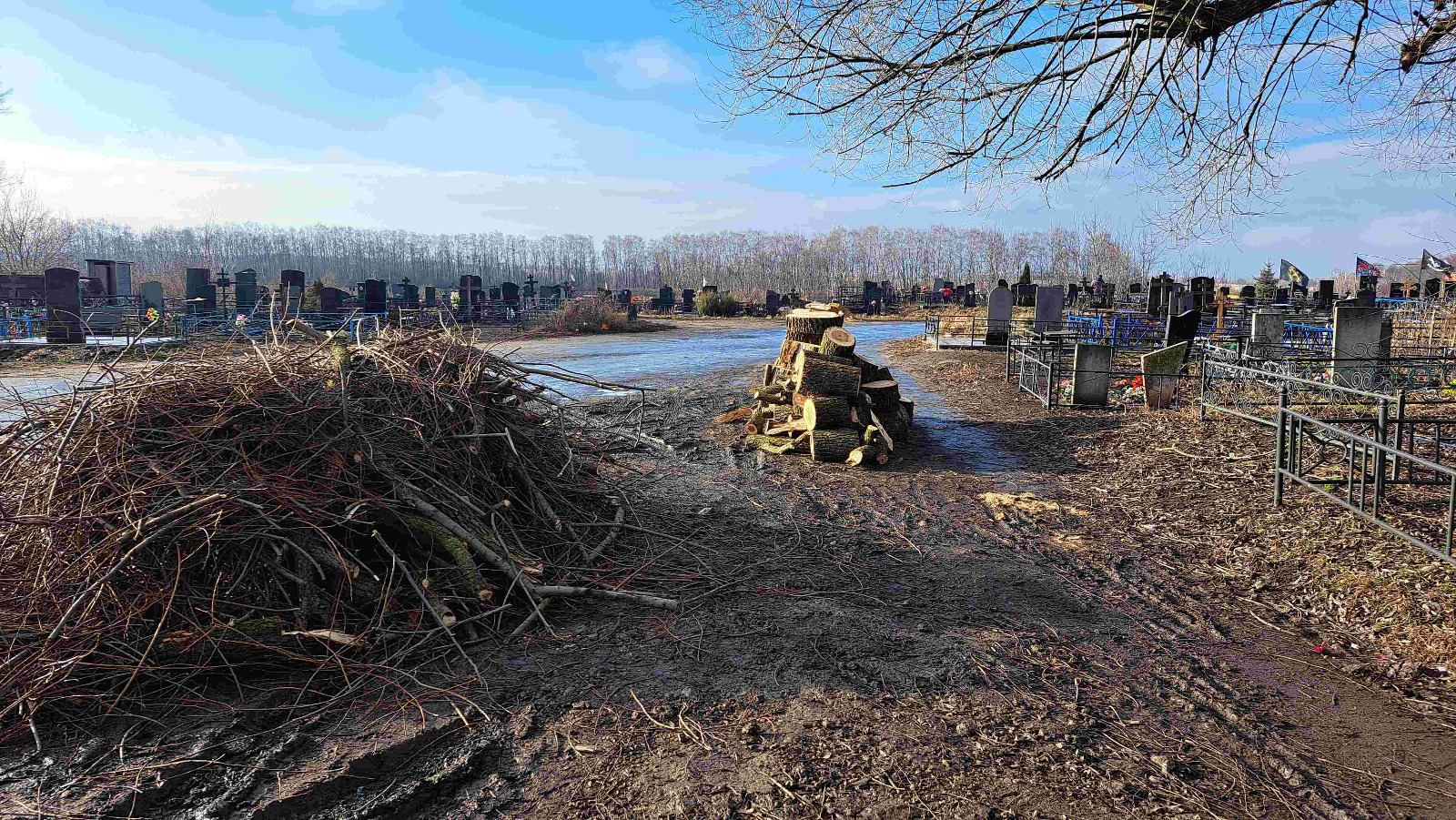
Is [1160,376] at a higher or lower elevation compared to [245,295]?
lower

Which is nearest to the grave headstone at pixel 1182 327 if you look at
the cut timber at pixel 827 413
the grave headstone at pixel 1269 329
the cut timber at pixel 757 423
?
the grave headstone at pixel 1269 329

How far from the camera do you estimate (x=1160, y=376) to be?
1287 centimetres

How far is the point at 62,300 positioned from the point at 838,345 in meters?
24.4

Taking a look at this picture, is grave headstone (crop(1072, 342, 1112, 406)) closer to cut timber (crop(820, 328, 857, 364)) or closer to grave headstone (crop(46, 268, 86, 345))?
cut timber (crop(820, 328, 857, 364))

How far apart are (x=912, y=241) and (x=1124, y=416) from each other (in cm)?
10945

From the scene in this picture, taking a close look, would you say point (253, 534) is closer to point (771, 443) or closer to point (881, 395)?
point (771, 443)

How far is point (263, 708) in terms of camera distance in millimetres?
3820

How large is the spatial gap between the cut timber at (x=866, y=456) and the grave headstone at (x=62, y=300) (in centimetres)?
2312

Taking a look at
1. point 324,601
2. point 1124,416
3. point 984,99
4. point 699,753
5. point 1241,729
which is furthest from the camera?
point 1124,416

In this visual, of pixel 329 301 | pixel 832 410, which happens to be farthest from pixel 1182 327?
pixel 329 301

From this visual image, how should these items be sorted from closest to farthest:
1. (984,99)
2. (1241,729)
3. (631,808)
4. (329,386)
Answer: (631,808) → (1241,729) → (329,386) → (984,99)

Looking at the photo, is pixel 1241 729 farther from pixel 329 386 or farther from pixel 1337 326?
pixel 1337 326

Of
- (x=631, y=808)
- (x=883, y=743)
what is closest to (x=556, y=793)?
(x=631, y=808)

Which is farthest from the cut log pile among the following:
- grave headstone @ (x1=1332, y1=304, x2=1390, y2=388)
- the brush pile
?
grave headstone @ (x1=1332, y1=304, x2=1390, y2=388)
